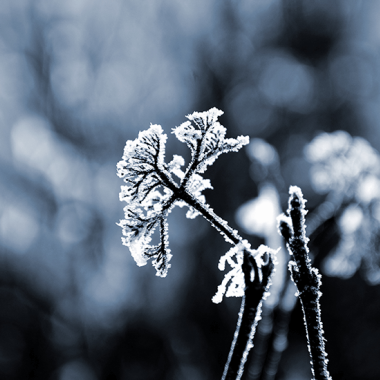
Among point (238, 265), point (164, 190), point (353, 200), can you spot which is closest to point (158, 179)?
point (164, 190)

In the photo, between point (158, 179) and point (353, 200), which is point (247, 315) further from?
point (353, 200)

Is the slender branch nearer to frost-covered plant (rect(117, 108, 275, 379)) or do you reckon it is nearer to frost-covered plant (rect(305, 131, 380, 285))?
frost-covered plant (rect(117, 108, 275, 379))

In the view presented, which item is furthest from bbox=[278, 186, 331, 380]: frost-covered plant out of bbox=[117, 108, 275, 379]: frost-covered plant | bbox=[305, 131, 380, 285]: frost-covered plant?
bbox=[305, 131, 380, 285]: frost-covered plant

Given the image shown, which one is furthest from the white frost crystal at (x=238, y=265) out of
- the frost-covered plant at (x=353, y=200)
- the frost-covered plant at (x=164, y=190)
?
the frost-covered plant at (x=353, y=200)

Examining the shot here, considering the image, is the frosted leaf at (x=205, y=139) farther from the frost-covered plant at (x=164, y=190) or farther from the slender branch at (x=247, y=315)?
the slender branch at (x=247, y=315)

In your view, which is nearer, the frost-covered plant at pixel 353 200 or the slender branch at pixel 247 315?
the slender branch at pixel 247 315

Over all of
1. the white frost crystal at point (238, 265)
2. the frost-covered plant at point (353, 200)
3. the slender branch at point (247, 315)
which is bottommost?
the slender branch at point (247, 315)

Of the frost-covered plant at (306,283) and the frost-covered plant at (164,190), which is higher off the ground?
the frost-covered plant at (164,190)
